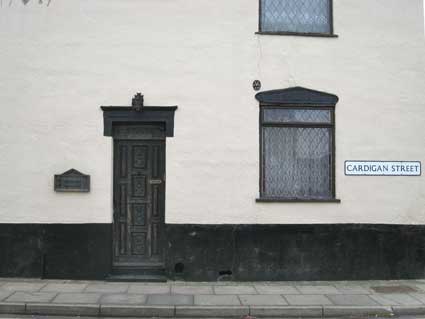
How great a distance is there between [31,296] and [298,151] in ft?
16.7

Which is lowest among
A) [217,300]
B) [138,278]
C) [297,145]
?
[217,300]

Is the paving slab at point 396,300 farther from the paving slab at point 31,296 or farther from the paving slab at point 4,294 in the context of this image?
the paving slab at point 4,294

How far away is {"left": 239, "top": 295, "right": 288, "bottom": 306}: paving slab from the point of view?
7070 millimetres

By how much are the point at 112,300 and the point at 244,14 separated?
17.7ft

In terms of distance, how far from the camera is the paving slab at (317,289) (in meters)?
7.76

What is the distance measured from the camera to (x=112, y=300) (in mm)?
7086

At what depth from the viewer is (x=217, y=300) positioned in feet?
23.6

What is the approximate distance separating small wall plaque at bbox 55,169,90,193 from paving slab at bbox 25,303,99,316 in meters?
2.14

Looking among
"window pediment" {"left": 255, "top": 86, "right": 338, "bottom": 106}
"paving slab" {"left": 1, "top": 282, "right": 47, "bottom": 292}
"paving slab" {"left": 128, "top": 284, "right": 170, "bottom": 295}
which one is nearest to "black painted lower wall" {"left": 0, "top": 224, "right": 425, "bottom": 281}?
"paving slab" {"left": 1, "top": 282, "right": 47, "bottom": 292}

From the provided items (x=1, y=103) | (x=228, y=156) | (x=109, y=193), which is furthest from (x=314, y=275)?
(x=1, y=103)

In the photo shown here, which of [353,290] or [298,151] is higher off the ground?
[298,151]

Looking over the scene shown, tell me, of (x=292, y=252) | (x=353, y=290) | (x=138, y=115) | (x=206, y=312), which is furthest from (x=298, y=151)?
(x=206, y=312)

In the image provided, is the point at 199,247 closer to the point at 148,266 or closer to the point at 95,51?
the point at 148,266

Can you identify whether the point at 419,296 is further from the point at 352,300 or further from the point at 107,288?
the point at 107,288
